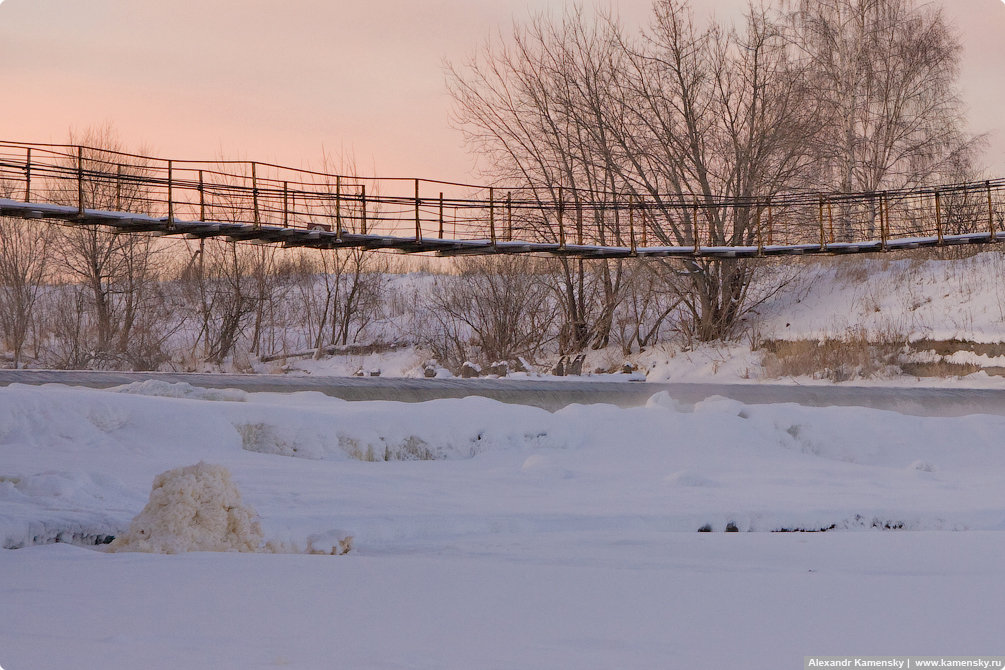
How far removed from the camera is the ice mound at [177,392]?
38.5 feet

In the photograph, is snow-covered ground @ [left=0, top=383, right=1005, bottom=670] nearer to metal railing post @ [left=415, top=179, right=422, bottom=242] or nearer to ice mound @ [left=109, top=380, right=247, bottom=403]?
ice mound @ [left=109, top=380, right=247, bottom=403]

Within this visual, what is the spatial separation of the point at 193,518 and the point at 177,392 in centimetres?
676

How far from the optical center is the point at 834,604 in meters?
4.36

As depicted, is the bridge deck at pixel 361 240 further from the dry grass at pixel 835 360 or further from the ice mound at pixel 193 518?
the ice mound at pixel 193 518

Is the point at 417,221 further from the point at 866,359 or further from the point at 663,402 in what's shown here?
the point at 866,359

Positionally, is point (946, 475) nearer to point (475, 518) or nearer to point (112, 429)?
point (475, 518)

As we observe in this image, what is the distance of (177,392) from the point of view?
11.9m

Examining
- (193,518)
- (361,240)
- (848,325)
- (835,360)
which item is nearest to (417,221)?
(361,240)

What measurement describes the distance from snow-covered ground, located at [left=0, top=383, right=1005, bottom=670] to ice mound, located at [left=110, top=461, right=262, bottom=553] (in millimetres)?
291

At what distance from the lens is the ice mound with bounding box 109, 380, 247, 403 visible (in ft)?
38.5

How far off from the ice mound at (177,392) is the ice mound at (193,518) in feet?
20.7

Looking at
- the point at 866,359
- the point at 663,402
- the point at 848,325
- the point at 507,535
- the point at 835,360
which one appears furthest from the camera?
the point at 848,325

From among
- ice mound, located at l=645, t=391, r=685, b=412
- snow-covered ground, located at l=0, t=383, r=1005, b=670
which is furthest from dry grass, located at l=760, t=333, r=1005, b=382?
ice mound, located at l=645, t=391, r=685, b=412

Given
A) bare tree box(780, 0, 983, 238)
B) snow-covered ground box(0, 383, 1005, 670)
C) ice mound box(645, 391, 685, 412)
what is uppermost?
bare tree box(780, 0, 983, 238)
